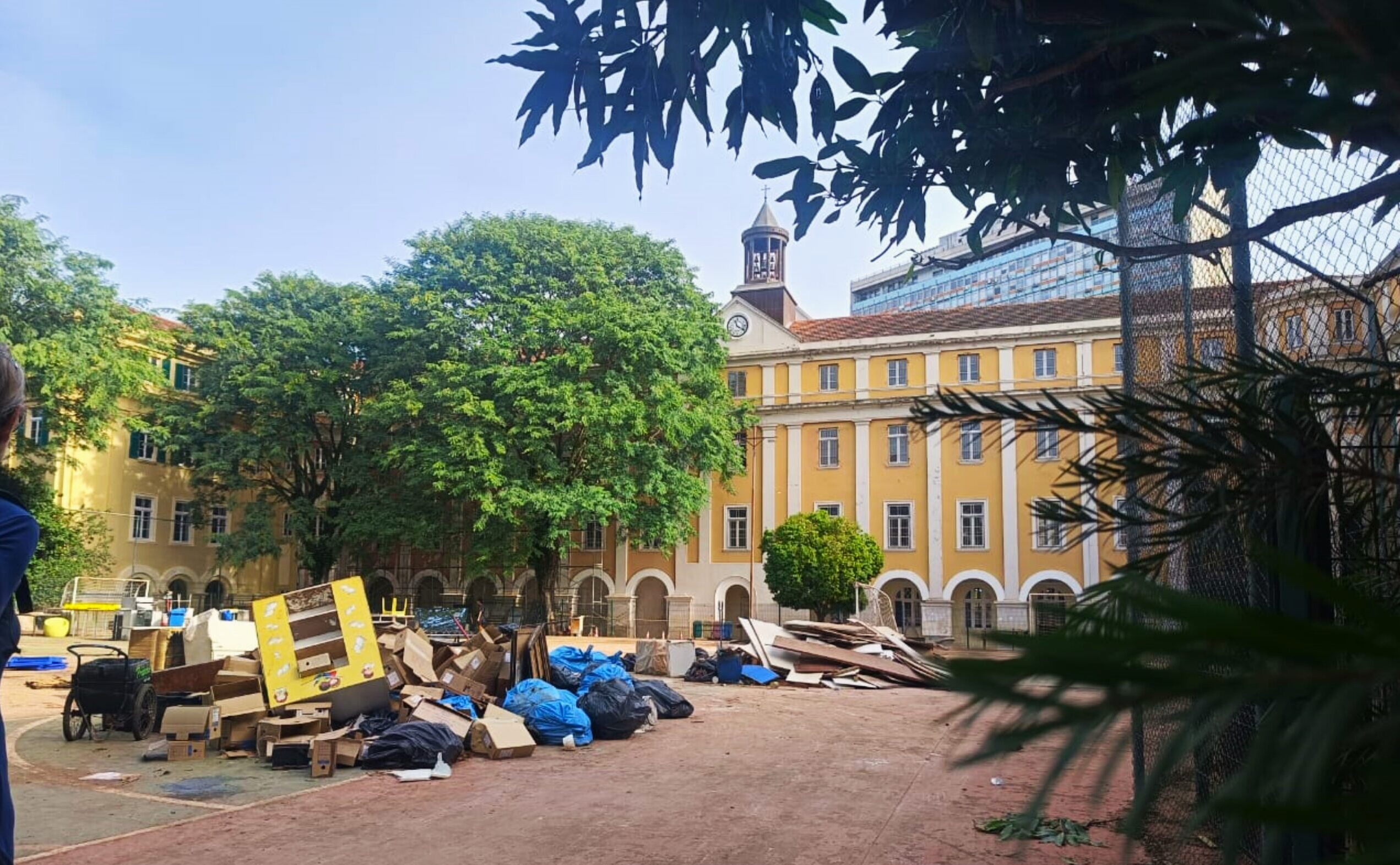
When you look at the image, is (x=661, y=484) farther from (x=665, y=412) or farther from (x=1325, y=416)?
(x=1325, y=416)

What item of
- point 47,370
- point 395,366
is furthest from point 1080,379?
point 47,370

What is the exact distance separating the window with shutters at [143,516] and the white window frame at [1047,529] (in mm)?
42861

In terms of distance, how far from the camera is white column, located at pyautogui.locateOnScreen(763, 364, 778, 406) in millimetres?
41938

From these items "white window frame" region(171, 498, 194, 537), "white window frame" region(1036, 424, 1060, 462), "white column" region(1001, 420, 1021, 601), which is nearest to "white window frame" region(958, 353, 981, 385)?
"white column" region(1001, 420, 1021, 601)

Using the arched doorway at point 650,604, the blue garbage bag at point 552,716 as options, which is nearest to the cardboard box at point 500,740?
the blue garbage bag at point 552,716

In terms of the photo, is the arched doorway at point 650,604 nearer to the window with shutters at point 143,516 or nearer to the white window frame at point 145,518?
the white window frame at point 145,518

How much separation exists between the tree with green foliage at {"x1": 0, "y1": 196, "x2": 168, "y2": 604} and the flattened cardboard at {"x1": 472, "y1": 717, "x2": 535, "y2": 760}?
83.0 ft

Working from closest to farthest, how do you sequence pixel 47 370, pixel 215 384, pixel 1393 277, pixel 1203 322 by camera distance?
pixel 1393 277 < pixel 1203 322 < pixel 47 370 < pixel 215 384

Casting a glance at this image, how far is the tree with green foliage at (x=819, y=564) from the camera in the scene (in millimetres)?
35344

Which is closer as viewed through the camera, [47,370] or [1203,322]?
[1203,322]

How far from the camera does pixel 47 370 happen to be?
3081 cm

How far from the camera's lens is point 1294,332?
3.21 meters

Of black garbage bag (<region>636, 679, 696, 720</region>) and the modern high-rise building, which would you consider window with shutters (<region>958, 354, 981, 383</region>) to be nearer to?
the modern high-rise building

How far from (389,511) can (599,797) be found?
2901cm
